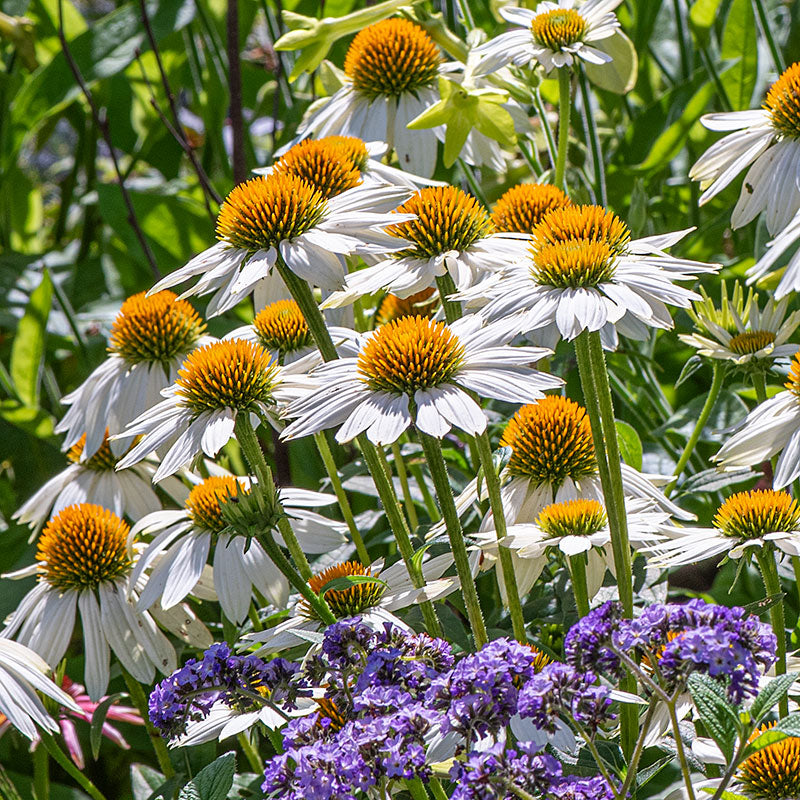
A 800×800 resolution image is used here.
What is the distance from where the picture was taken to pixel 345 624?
0.66 metres

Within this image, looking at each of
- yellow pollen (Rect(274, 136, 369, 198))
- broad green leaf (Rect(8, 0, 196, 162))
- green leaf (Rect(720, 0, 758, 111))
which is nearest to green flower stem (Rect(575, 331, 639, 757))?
yellow pollen (Rect(274, 136, 369, 198))

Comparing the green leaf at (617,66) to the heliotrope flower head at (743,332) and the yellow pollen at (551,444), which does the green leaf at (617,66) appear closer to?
the heliotrope flower head at (743,332)

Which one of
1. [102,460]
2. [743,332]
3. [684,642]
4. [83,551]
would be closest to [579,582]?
[684,642]

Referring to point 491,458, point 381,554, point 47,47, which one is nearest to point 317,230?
point 491,458

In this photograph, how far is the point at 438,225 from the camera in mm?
849

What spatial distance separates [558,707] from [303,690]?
0.68ft

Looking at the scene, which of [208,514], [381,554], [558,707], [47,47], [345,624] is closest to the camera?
[558,707]

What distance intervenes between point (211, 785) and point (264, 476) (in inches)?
8.1

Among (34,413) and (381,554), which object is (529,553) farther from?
(34,413)

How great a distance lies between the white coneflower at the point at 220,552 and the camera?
2.93 ft

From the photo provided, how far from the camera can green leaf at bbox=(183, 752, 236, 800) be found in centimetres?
70

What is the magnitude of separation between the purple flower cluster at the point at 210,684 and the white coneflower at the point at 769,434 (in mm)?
381

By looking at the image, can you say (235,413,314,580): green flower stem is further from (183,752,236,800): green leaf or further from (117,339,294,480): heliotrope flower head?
(183,752,236,800): green leaf

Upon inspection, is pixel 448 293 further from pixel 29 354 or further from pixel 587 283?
pixel 29 354
